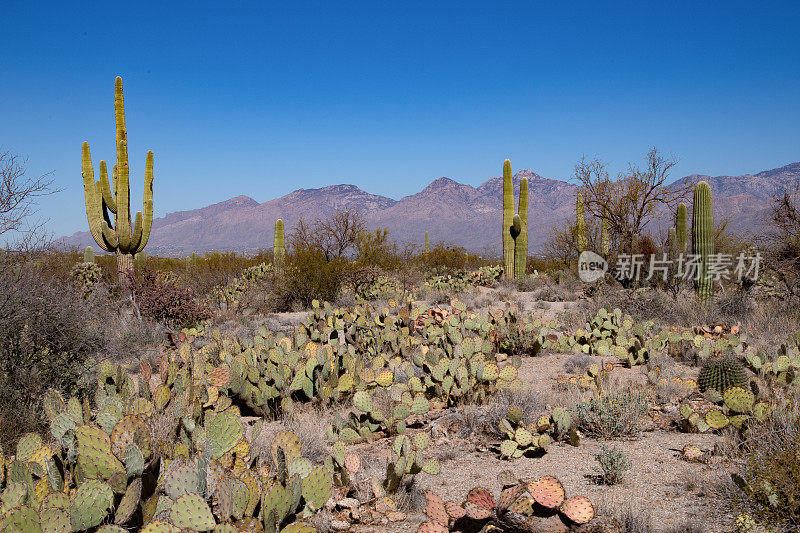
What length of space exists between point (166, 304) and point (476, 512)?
8.80 metres

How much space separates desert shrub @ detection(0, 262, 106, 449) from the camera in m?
4.77

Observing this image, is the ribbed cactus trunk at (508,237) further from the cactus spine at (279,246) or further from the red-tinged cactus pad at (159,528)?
the red-tinged cactus pad at (159,528)

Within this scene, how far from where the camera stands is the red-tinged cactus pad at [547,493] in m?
2.88

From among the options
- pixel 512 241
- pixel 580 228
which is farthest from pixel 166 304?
pixel 580 228

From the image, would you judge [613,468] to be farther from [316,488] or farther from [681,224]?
[681,224]

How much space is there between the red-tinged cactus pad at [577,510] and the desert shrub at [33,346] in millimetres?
4504

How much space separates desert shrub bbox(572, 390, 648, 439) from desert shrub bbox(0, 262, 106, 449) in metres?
5.09

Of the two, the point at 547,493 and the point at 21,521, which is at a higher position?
the point at 21,521

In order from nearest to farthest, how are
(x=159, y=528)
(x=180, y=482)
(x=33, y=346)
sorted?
(x=159, y=528) < (x=180, y=482) < (x=33, y=346)

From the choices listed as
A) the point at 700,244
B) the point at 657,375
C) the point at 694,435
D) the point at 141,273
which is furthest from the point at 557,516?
the point at 700,244

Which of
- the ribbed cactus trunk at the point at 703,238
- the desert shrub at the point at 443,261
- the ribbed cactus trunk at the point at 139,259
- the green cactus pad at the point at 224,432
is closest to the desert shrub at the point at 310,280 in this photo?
the ribbed cactus trunk at the point at 139,259

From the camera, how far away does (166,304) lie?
396 inches

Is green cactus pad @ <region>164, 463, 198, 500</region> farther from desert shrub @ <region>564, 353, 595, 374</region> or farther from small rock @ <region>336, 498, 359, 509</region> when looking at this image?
desert shrub @ <region>564, 353, 595, 374</region>

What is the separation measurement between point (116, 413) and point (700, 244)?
1365 cm
